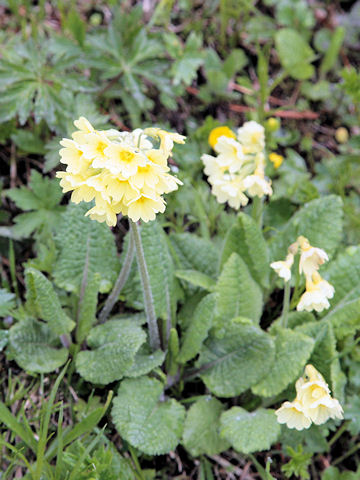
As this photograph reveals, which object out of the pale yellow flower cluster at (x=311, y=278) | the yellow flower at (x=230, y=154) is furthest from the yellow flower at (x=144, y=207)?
the yellow flower at (x=230, y=154)

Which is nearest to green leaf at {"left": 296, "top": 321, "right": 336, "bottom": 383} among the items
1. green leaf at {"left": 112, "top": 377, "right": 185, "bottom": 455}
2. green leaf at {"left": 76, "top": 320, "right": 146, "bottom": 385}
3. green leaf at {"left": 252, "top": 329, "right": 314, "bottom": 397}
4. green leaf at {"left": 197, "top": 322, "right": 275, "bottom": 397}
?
green leaf at {"left": 252, "top": 329, "right": 314, "bottom": 397}

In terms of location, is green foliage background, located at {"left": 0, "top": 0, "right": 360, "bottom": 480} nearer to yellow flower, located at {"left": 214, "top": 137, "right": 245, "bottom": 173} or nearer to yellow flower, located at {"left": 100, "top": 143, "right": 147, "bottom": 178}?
yellow flower, located at {"left": 214, "top": 137, "right": 245, "bottom": 173}

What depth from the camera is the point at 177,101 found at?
361cm

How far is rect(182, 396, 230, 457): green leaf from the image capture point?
2250 millimetres

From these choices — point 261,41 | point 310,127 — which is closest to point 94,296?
point 310,127

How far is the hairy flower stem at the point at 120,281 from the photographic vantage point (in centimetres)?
213

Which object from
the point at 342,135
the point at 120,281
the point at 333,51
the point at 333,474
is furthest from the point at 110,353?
the point at 333,51

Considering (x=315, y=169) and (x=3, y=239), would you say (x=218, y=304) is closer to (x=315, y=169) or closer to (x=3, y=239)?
(x=3, y=239)

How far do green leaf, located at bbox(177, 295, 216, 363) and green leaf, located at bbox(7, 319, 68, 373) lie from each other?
0.54 meters

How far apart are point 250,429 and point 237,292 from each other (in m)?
0.61

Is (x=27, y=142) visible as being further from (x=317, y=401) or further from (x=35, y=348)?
(x=317, y=401)

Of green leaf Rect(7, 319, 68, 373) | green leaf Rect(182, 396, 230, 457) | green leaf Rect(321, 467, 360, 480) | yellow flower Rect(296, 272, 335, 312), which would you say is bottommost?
green leaf Rect(321, 467, 360, 480)

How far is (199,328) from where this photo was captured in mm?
2277

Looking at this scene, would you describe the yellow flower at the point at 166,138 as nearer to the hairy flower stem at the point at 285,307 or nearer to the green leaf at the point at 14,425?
the hairy flower stem at the point at 285,307
